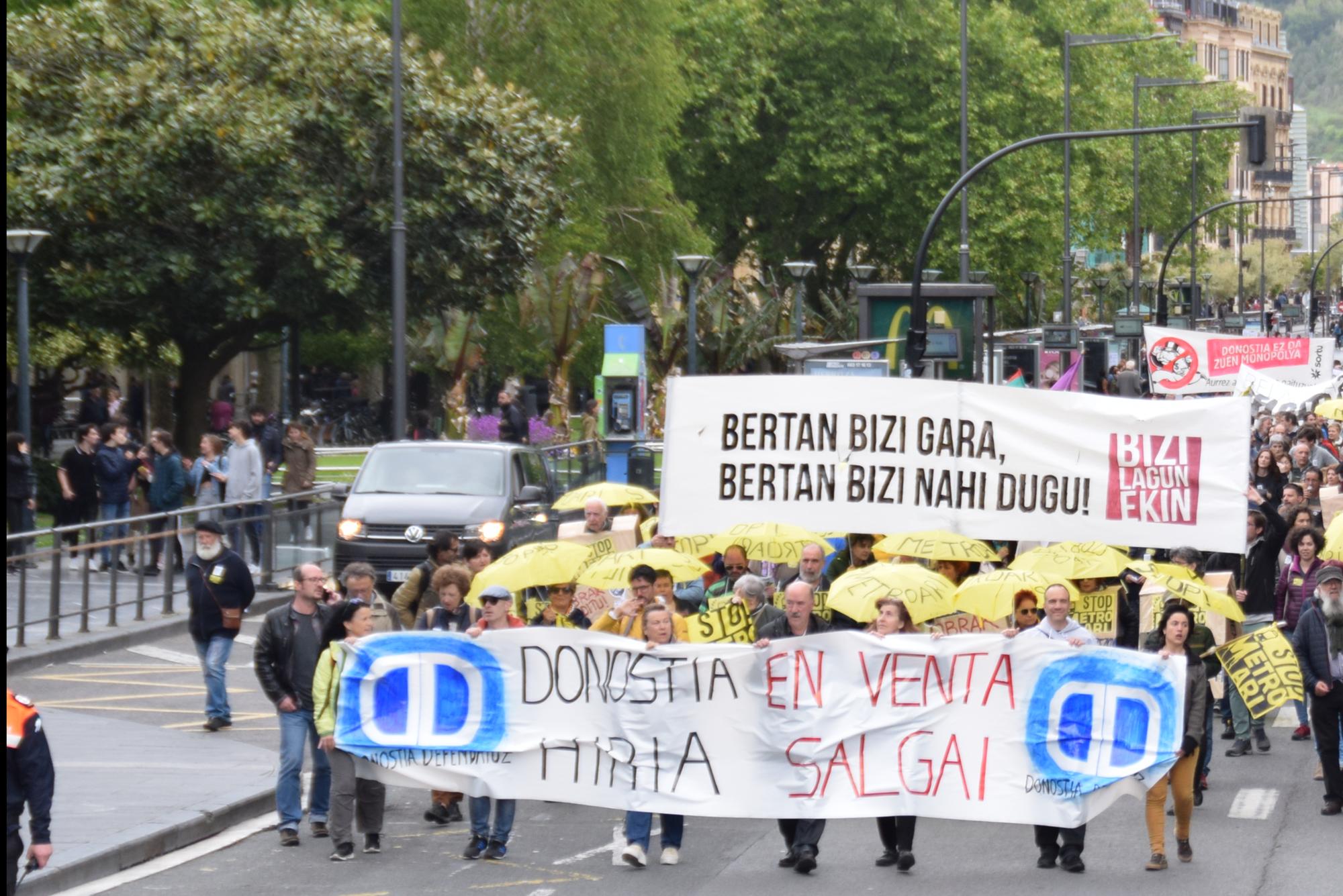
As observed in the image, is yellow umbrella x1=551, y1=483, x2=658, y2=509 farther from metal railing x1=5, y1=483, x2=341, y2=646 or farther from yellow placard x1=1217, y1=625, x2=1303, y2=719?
yellow placard x1=1217, y1=625, x2=1303, y2=719

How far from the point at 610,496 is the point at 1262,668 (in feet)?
22.9

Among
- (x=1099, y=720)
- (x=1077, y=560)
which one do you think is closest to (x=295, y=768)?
(x=1099, y=720)

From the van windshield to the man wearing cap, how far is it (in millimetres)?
6449

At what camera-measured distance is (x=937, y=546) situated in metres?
13.2

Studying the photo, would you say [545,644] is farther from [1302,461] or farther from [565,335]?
[565,335]

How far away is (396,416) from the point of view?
87.1 ft

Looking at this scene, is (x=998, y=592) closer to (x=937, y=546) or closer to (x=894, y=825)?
(x=937, y=546)

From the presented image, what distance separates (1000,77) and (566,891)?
144 ft

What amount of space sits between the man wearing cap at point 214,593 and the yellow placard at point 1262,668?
258 inches

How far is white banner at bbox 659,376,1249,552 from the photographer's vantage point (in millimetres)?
13242

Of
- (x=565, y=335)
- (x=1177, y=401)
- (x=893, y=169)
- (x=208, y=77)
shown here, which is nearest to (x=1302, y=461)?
(x=1177, y=401)

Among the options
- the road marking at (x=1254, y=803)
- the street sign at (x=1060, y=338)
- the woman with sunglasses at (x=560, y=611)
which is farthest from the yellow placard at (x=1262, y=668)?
the street sign at (x=1060, y=338)

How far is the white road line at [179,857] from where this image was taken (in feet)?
32.9

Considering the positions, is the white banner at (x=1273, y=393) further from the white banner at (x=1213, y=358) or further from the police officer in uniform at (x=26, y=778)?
the police officer in uniform at (x=26, y=778)
